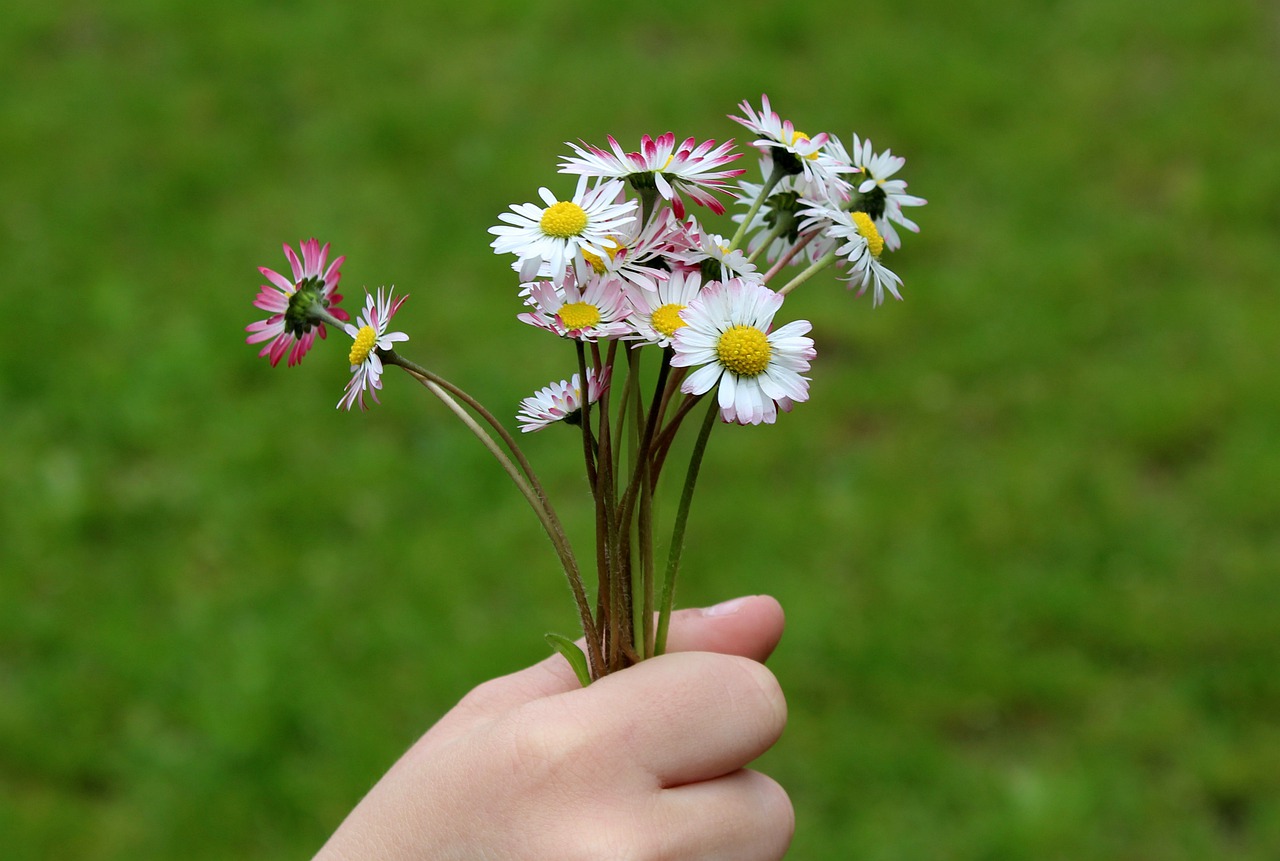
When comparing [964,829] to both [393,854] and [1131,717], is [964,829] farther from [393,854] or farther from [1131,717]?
[393,854]

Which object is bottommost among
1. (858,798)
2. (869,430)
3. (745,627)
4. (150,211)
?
(745,627)

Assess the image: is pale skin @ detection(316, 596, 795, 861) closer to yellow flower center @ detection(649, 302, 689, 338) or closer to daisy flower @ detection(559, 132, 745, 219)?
yellow flower center @ detection(649, 302, 689, 338)

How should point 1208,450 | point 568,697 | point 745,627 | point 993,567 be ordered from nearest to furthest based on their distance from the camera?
1. point 568,697
2. point 745,627
3. point 993,567
4. point 1208,450

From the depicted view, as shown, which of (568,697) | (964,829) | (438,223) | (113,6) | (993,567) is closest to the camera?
(568,697)

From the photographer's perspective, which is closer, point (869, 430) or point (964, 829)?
point (964, 829)

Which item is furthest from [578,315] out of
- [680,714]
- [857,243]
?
[680,714]

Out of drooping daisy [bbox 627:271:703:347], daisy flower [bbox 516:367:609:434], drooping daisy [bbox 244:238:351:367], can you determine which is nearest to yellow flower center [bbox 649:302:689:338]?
drooping daisy [bbox 627:271:703:347]

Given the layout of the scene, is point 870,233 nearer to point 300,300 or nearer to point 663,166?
point 663,166

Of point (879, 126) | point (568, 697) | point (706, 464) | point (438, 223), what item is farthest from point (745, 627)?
point (879, 126)
